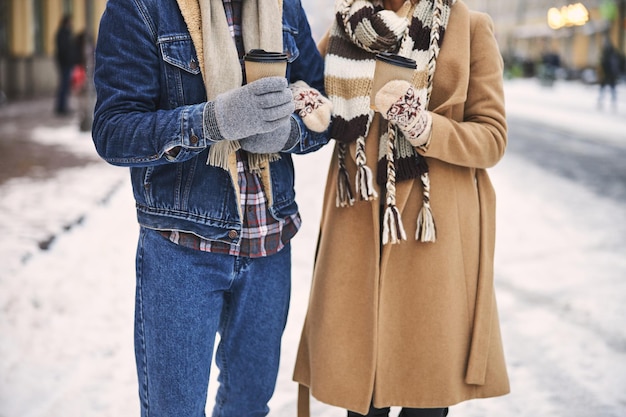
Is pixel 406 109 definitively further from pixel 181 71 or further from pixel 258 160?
pixel 181 71

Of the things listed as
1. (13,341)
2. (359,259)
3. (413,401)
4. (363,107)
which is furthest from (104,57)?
(13,341)

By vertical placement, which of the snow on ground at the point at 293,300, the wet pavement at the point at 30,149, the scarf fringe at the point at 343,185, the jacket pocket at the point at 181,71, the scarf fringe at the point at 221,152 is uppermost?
the jacket pocket at the point at 181,71

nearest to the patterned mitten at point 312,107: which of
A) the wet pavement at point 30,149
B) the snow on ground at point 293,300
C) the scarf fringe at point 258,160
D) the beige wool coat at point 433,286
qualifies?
the scarf fringe at point 258,160

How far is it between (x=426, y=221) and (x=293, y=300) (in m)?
2.50

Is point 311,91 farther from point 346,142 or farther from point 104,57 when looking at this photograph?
point 104,57

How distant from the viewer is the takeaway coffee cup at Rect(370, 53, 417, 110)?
1812 mm

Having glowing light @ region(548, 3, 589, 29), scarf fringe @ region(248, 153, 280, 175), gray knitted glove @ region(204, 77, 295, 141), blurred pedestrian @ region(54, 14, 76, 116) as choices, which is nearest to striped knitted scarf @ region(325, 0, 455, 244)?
scarf fringe @ region(248, 153, 280, 175)

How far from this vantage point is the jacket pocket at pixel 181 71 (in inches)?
71.2

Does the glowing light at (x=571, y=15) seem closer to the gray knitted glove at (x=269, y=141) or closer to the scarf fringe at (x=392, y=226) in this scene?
A: the scarf fringe at (x=392, y=226)

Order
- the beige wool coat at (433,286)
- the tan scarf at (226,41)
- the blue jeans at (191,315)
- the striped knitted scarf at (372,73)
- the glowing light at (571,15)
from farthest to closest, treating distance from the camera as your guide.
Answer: the glowing light at (571,15), the beige wool coat at (433,286), the striped knitted scarf at (372,73), the blue jeans at (191,315), the tan scarf at (226,41)

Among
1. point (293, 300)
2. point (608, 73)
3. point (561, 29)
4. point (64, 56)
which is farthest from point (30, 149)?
point (561, 29)

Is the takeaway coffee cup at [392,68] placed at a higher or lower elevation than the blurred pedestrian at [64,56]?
higher

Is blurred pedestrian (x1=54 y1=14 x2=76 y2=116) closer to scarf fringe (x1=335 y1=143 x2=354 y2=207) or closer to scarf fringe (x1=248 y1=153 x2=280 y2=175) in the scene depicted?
scarf fringe (x1=335 y1=143 x2=354 y2=207)

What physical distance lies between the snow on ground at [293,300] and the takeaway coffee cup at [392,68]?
71.9 inches
